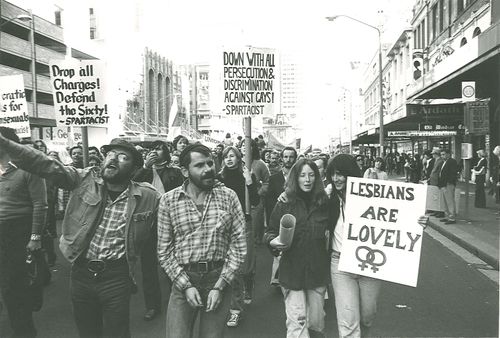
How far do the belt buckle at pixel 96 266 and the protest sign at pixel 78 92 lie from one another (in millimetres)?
3706

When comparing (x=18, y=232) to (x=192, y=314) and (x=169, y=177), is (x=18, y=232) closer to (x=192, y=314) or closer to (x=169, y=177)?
(x=169, y=177)

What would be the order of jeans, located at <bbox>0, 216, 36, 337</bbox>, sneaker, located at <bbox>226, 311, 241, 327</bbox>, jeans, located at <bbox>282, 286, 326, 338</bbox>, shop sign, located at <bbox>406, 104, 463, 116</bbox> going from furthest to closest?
shop sign, located at <bbox>406, 104, 463, 116</bbox> < sneaker, located at <bbox>226, 311, 241, 327</bbox> < jeans, located at <bbox>0, 216, 36, 337</bbox> < jeans, located at <bbox>282, 286, 326, 338</bbox>

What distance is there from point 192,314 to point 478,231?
377 inches

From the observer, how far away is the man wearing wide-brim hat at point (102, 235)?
350 cm

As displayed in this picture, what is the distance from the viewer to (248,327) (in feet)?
17.7

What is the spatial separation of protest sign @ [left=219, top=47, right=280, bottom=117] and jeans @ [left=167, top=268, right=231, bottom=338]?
4.57m

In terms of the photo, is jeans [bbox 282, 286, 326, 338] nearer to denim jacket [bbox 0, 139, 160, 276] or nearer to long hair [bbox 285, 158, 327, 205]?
long hair [bbox 285, 158, 327, 205]

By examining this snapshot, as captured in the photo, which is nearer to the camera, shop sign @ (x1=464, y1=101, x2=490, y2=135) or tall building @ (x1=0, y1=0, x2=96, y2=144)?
shop sign @ (x1=464, y1=101, x2=490, y2=135)

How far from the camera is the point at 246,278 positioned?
6188 millimetres

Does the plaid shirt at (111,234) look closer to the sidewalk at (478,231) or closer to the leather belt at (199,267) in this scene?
the leather belt at (199,267)

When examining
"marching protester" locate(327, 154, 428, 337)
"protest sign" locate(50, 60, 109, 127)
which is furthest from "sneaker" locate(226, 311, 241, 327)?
"protest sign" locate(50, 60, 109, 127)

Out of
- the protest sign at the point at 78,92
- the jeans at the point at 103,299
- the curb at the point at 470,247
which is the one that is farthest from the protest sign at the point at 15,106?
the curb at the point at 470,247

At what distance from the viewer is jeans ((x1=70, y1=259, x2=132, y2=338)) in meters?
3.50

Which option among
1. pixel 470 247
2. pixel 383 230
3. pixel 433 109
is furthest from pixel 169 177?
pixel 433 109
